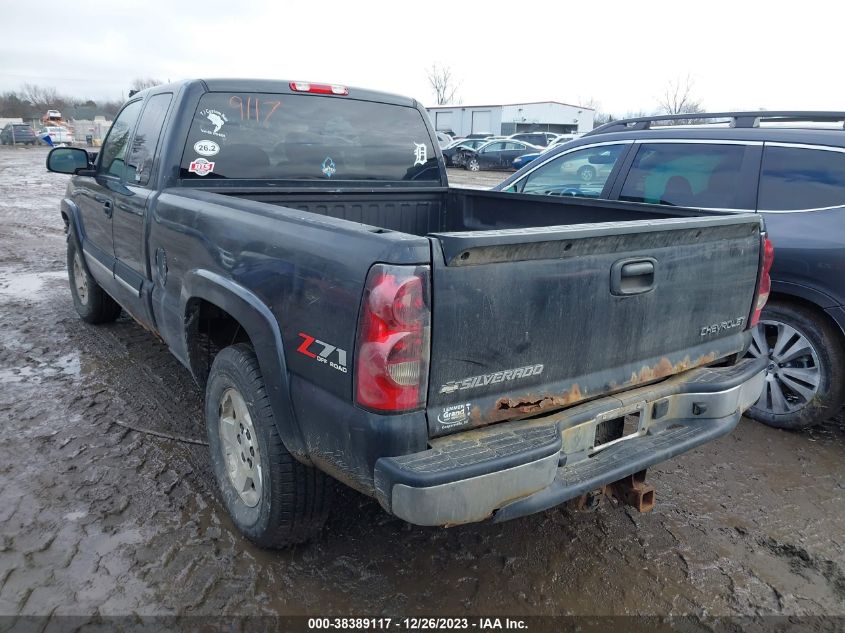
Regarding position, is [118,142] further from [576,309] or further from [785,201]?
[785,201]

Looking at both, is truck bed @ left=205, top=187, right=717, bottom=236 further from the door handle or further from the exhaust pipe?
the exhaust pipe

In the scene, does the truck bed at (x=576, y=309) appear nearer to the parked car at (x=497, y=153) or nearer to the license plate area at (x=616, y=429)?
the license plate area at (x=616, y=429)

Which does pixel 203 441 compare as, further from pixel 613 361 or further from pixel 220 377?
pixel 613 361

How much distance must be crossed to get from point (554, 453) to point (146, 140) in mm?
3171

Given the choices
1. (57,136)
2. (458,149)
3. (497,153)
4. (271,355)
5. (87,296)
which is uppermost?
(57,136)

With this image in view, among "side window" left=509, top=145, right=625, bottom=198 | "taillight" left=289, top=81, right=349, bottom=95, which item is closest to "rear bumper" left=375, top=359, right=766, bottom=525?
"side window" left=509, top=145, right=625, bottom=198

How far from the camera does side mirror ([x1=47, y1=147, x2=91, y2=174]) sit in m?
4.64

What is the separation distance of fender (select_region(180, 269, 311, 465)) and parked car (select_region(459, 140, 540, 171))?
2554 centimetres

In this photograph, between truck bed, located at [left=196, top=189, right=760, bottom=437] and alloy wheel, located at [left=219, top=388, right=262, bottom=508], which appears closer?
truck bed, located at [left=196, top=189, right=760, bottom=437]

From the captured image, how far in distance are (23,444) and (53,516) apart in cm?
89

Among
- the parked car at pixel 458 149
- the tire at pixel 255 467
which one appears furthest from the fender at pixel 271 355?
the parked car at pixel 458 149

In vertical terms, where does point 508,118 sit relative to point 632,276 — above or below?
above

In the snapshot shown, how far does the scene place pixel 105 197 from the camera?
4.37m

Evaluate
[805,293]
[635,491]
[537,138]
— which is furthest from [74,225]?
[537,138]
